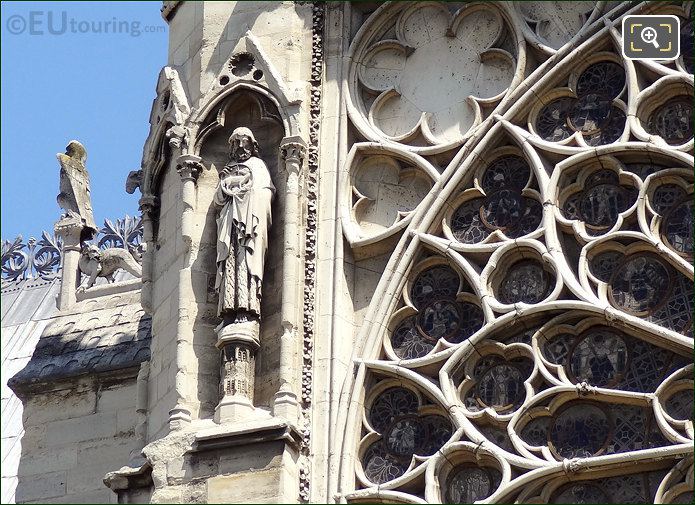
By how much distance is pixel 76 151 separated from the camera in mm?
29016

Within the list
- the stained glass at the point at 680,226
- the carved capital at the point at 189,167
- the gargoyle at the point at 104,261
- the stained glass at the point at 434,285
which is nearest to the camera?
the stained glass at the point at 680,226

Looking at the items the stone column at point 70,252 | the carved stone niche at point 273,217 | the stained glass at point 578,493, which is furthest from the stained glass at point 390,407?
the stone column at point 70,252

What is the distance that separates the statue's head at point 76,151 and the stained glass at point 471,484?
8.06 m

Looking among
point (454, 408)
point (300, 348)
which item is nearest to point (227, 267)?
point (300, 348)

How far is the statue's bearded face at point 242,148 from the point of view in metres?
Result: 23.9

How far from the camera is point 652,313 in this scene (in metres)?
22.5

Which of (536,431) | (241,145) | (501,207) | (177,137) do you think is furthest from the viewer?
(177,137)

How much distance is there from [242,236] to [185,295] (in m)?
0.79

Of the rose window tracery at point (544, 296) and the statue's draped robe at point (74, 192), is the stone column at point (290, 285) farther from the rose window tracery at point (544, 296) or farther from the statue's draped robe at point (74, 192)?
the statue's draped robe at point (74, 192)

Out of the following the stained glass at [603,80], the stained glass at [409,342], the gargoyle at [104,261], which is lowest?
the stained glass at [409,342]

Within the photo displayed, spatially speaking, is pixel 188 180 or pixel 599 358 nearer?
pixel 599 358

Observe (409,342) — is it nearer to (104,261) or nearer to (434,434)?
(434,434)

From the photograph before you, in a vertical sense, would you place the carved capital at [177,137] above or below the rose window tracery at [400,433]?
above

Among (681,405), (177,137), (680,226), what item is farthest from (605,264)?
(177,137)
